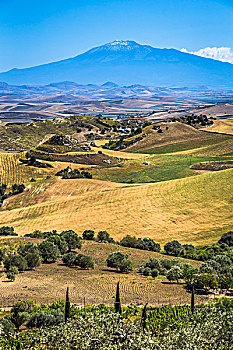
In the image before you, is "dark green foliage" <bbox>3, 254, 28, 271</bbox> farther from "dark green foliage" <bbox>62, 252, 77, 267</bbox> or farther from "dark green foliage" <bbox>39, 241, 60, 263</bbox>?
"dark green foliage" <bbox>62, 252, 77, 267</bbox>

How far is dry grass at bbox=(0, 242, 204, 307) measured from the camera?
38.4 metres

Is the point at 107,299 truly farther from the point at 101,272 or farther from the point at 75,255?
the point at 75,255

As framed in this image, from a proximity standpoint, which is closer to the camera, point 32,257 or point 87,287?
point 87,287

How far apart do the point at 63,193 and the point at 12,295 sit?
62477mm

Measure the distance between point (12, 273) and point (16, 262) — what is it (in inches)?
123

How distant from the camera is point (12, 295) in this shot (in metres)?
39.2

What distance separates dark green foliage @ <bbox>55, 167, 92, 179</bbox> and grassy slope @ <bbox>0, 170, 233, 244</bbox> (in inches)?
403

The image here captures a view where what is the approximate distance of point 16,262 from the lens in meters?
47.7

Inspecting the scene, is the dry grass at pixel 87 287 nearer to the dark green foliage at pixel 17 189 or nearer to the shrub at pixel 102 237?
the shrub at pixel 102 237

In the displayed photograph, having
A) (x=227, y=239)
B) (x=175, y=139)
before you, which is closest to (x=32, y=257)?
(x=227, y=239)

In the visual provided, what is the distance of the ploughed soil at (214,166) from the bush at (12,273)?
79495 millimetres

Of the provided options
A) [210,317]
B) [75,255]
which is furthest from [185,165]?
[210,317]

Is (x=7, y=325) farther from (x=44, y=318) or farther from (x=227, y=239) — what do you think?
(x=227, y=239)

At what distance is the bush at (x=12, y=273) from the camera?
43.8 meters
